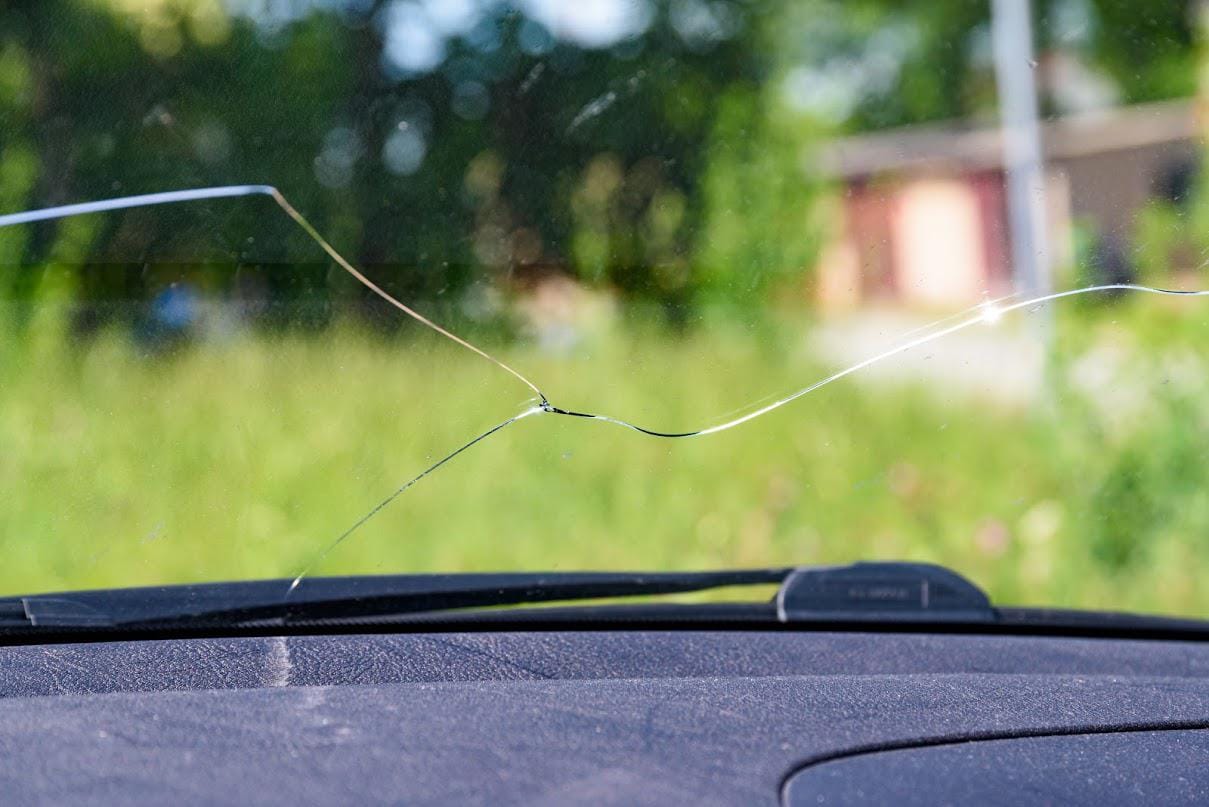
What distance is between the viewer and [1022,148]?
5.71 m

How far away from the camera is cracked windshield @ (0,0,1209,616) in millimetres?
3084

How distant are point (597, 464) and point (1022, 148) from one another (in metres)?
2.54

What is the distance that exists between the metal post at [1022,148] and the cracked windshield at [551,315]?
0.02m

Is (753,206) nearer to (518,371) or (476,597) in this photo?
(518,371)

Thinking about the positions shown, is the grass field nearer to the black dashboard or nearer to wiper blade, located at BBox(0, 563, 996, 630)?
wiper blade, located at BBox(0, 563, 996, 630)

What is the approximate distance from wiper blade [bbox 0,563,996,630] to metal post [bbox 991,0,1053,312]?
888 millimetres

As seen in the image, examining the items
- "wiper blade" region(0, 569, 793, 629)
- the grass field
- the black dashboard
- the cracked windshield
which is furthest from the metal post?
the black dashboard

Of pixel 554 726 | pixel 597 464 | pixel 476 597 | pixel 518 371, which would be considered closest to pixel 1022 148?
pixel 597 464

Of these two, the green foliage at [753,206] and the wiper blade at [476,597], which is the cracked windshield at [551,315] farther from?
the wiper blade at [476,597]

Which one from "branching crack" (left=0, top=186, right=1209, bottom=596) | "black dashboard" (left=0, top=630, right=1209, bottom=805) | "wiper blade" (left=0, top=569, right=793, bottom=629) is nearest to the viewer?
"black dashboard" (left=0, top=630, right=1209, bottom=805)

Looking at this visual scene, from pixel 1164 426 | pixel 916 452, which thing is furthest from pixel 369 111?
pixel 1164 426

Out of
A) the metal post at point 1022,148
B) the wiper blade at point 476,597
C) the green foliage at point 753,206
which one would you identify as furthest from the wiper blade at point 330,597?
the green foliage at point 753,206

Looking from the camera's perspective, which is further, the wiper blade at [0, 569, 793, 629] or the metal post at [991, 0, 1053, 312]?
the metal post at [991, 0, 1053, 312]

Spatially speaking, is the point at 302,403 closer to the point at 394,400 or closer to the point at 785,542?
the point at 394,400
